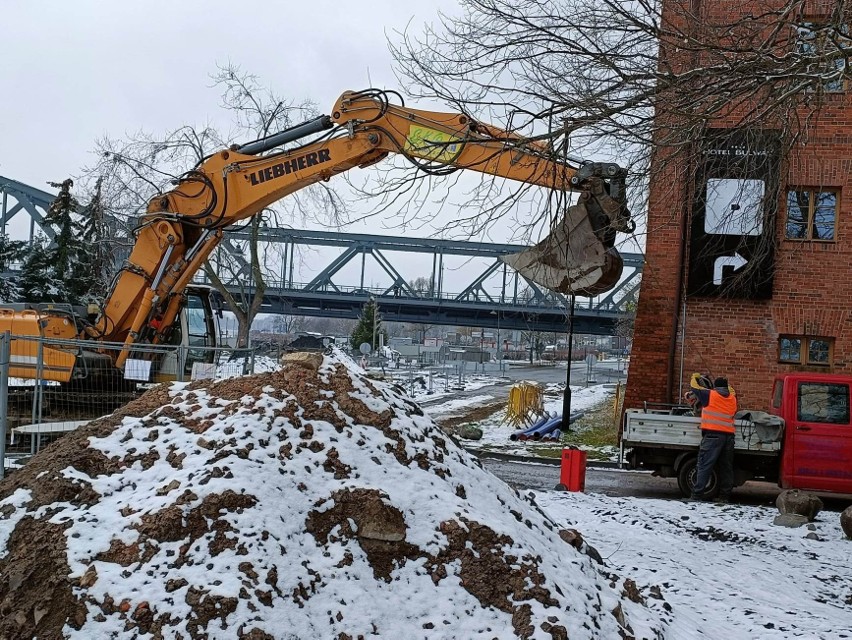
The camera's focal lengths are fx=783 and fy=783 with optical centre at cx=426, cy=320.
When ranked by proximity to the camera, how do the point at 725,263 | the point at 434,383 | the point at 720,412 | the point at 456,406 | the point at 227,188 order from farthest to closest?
the point at 434,383 → the point at 456,406 → the point at 725,263 → the point at 227,188 → the point at 720,412

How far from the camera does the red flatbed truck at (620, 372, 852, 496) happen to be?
10.2m

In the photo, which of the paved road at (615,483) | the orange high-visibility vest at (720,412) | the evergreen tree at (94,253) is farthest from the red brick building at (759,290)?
the evergreen tree at (94,253)

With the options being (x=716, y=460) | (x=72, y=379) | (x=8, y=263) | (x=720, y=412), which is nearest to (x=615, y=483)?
(x=716, y=460)

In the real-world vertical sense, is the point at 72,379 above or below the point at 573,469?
above

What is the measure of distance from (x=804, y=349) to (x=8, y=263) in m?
30.8

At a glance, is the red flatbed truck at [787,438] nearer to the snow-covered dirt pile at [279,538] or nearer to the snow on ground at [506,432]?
the snow on ground at [506,432]

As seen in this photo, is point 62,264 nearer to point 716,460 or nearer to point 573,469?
point 573,469

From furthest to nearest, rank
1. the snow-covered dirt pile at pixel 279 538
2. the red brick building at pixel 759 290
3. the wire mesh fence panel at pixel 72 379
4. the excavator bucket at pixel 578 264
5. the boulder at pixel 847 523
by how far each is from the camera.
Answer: the red brick building at pixel 759 290 → the wire mesh fence panel at pixel 72 379 → the excavator bucket at pixel 578 264 → the boulder at pixel 847 523 → the snow-covered dirt pile at pixel 279 538

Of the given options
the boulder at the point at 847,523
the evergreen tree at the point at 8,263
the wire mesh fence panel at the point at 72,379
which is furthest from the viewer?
the evergreen tree at the point at 8,263

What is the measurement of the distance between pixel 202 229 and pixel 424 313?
45.8 m

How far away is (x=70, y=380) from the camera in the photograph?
10633 millimetres

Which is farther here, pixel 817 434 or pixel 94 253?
pixel 94 253

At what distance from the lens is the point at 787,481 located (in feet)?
34.0

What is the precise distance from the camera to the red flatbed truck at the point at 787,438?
10203 millimetres
